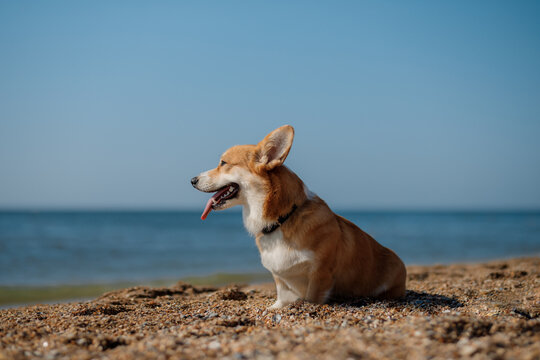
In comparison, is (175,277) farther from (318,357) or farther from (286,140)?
(318,357)

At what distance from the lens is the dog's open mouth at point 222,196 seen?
4.26 m

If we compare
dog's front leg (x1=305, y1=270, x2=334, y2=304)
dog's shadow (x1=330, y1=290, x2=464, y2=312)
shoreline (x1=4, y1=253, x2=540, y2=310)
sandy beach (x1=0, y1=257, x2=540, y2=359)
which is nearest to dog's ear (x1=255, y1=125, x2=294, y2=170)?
dog's front leg (x1=305, y1=270, x2=334, y2=304)

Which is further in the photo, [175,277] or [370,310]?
[175,277]

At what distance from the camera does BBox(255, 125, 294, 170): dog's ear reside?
4.04 m

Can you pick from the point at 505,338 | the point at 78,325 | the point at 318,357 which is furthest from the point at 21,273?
the point at 505,338

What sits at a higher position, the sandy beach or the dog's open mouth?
the dog's open mouth

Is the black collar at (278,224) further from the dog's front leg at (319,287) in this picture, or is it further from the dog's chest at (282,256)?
the dog's front leg at (319,287)

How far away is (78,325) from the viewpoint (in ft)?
12.2

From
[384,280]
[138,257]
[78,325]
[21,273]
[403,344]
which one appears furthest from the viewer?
[138,257]

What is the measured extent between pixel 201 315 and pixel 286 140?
A: 1893 millimetres

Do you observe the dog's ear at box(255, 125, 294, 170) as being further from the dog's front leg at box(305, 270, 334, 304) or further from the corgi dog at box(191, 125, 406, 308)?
the dog's front leg at box(305, 270, 334, 304)

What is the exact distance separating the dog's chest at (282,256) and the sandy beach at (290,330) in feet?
1.20

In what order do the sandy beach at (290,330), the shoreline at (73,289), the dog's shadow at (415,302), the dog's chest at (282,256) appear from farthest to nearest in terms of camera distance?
the shoreline at (73,289) → the dog's shadow at (415,302) → the dog's chest at (282,256) → the sandy beach at (290,330)

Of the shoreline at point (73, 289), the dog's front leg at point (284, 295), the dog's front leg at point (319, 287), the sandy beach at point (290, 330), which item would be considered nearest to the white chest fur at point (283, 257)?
the dog's front leg at point (319, 287)
